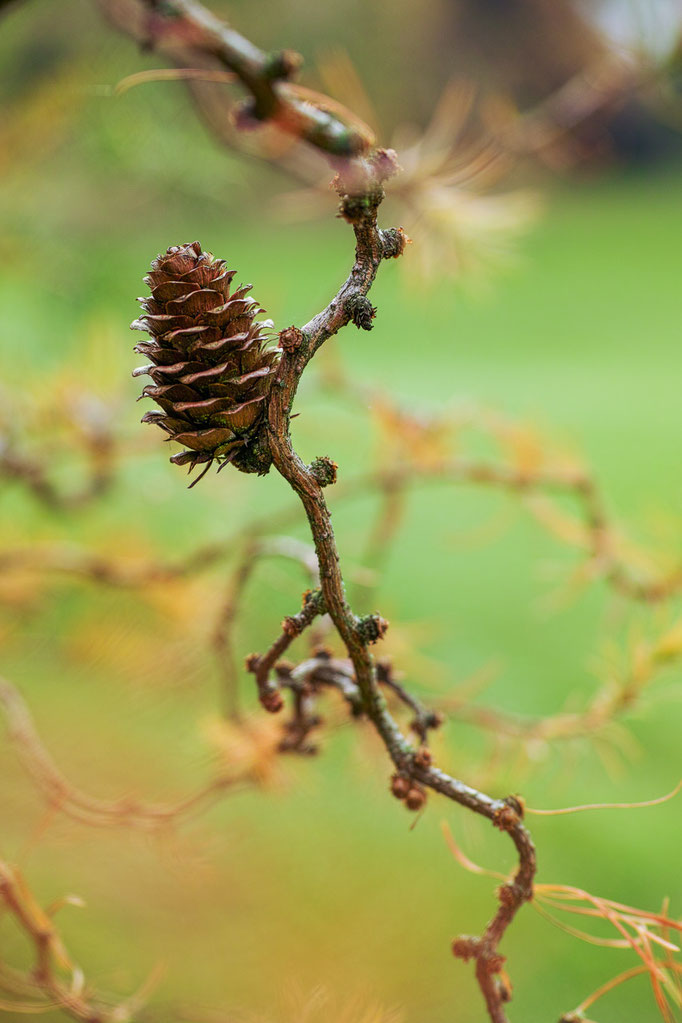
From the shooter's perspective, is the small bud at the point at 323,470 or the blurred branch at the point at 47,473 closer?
the small bud at the point at 323,470

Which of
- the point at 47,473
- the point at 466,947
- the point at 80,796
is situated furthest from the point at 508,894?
the point at 47,473

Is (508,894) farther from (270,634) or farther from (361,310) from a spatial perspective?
(270,634)

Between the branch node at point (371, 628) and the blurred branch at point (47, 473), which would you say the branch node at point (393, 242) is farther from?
the blurred branch at point (47, 473)

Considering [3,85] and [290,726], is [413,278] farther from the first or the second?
[3,85]

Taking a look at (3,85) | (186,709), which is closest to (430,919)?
(186,709)

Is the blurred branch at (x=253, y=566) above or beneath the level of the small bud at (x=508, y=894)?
above

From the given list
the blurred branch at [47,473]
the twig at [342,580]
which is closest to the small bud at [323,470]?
the twig at [342,580]

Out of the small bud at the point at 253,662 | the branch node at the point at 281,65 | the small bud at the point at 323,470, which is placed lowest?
the small bud at the point at 253,662
